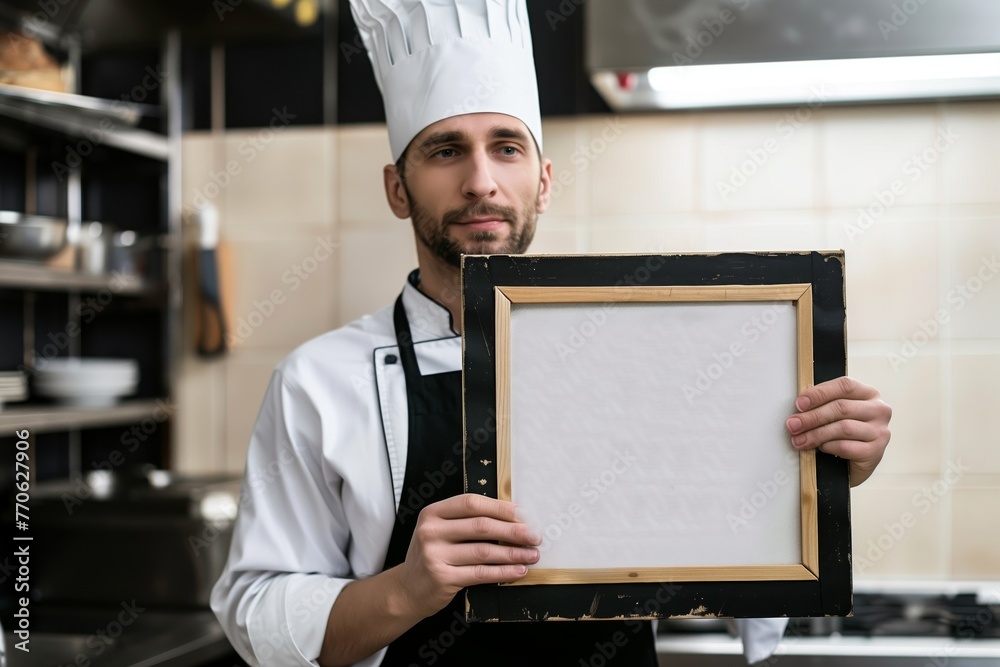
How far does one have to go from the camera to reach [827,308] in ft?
2.99

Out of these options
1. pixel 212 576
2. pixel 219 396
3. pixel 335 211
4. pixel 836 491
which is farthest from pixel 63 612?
pixel 836 491

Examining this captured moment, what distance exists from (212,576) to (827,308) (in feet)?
4.45

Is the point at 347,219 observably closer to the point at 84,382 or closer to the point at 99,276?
the point at 99,276

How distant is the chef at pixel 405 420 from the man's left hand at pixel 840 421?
392 millimetres

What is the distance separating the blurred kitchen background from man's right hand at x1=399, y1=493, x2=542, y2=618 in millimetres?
888

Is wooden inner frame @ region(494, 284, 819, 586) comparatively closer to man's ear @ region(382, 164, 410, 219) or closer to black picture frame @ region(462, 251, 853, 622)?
black picture frame @ region(462, 251, 853, 622)

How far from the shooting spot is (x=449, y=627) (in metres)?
1.12

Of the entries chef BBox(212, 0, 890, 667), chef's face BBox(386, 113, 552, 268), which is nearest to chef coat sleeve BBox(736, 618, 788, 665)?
chef BBox(212, 0, 890, 667)

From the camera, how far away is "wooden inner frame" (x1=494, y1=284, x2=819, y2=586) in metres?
0.90

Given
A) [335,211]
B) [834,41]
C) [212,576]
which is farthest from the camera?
[335,211]

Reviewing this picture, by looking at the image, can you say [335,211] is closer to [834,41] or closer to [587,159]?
A: [587,159]

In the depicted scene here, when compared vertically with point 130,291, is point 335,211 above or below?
above

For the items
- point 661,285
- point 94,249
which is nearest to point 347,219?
point 94,249

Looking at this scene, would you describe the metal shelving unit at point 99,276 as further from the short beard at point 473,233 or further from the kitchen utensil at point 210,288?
the short beard at point 473,233
